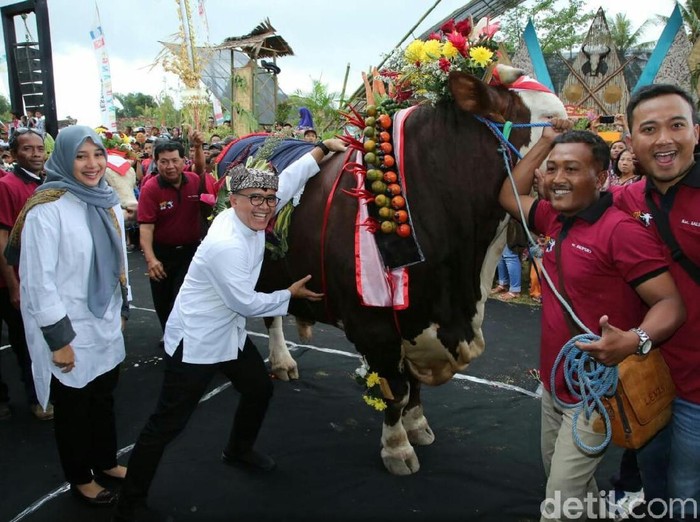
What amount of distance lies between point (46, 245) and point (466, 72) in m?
2.09

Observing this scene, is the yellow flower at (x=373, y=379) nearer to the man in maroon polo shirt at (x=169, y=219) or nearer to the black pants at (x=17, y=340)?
the man in maroon polo shirt at (x=169, y=219)

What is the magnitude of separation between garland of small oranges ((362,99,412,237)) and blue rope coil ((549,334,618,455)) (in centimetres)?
98

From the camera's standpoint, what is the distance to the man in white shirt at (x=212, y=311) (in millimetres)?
2449

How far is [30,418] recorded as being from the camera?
3.78 metres

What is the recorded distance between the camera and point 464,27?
8.63ft

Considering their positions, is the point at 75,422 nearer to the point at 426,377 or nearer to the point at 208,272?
the point at 208,272

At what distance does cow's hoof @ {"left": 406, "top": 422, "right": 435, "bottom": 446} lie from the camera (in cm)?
343

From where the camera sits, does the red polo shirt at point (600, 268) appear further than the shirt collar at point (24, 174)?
No

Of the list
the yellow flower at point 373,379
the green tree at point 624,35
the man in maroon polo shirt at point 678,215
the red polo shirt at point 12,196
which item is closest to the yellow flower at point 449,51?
the man in maroon polo shirt at point 678,215

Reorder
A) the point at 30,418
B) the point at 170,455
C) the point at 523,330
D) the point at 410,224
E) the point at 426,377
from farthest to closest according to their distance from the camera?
the point at 523,330, the point at 30,418, the point at 170,455, the point at 426,377, the point at 410,224

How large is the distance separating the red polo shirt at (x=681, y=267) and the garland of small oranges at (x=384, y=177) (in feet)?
3.33

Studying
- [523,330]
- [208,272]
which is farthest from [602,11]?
[208,272]

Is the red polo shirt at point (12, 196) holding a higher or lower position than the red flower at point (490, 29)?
lower

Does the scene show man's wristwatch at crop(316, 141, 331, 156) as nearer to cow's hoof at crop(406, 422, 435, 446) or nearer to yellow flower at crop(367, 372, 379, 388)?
yellow flower at crop(367, 372, 379, 388)
